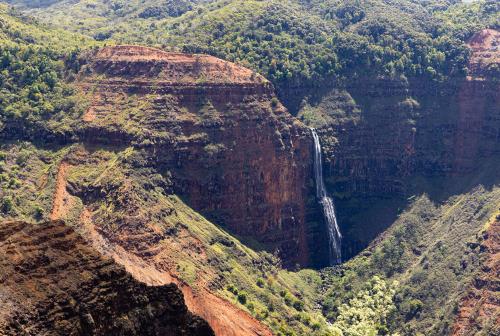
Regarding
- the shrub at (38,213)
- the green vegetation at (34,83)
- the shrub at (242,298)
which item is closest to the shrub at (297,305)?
the shrub at (242,298)

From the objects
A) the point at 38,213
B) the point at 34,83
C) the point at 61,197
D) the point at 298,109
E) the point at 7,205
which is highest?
the point at 34,83

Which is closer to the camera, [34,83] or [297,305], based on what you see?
[297,305]

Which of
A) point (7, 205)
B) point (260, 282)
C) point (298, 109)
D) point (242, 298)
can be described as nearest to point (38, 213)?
point (7, 205)

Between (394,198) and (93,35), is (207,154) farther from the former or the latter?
(93,35)

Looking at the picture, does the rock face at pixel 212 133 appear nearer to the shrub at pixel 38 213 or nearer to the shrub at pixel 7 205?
the shrub at pixel 38 213

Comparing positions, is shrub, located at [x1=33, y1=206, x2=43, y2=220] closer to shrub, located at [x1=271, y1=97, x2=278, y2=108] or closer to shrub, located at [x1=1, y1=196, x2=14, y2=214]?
shrub, located at [x1=1, y1=196, x2=14, y2=214]

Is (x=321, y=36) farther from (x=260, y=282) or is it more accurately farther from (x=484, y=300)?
(x=484, y=300)
